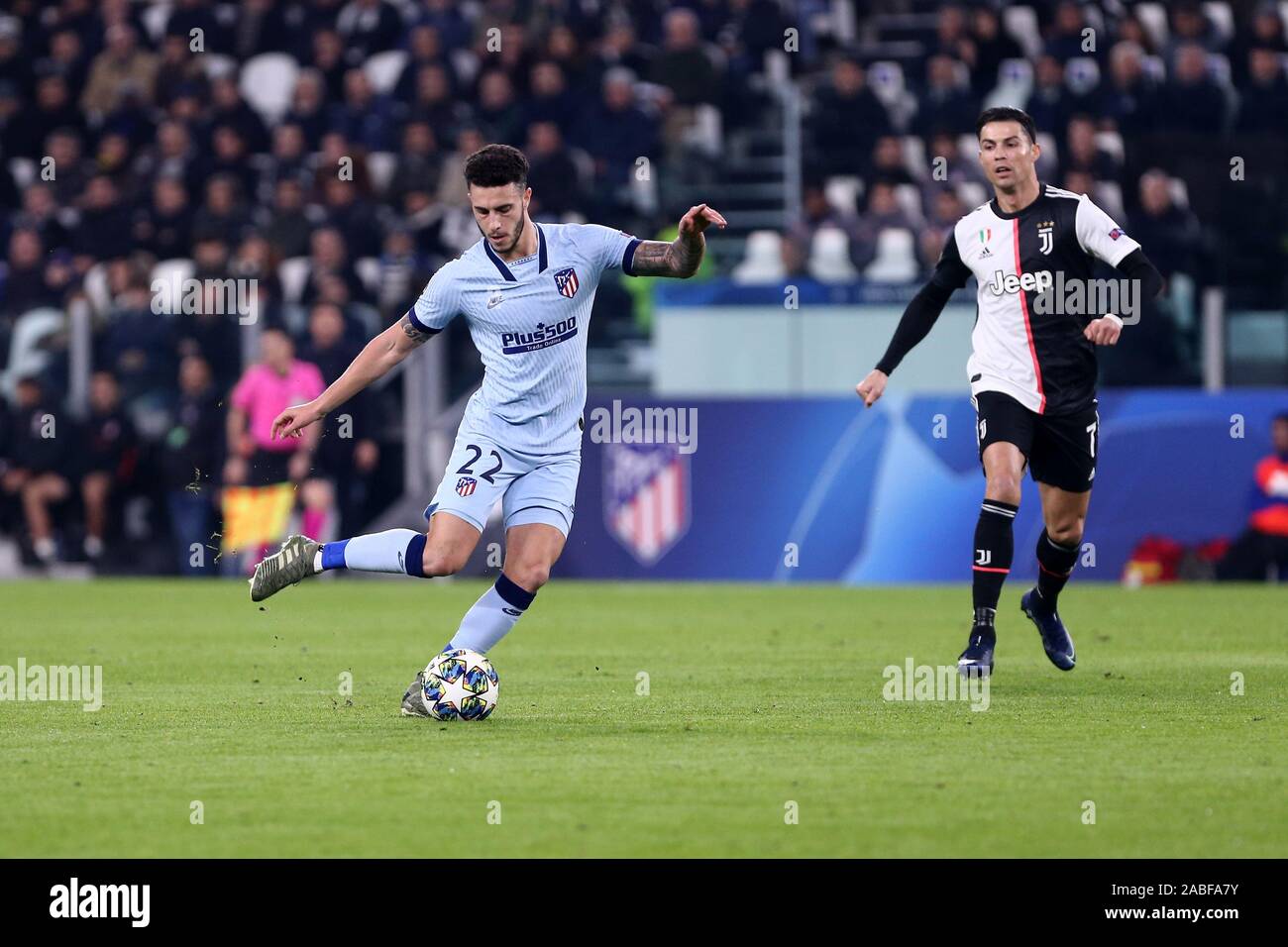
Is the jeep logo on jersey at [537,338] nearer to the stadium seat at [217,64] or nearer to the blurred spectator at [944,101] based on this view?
the blurred spectator at [944,101]

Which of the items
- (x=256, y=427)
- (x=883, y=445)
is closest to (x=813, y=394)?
(x=883, y=445)

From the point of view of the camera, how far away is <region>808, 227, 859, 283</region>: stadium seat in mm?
17484

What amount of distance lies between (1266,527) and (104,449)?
9.70 m

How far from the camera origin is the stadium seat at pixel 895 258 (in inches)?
686

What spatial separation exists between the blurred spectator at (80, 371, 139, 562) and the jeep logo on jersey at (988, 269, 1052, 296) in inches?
419

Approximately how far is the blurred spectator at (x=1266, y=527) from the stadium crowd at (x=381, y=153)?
1272 millimetres

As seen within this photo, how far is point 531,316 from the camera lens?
8.47 metres

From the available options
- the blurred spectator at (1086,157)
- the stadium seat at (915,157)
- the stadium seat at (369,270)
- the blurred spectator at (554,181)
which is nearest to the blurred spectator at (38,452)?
the stadium seat at (369,270)

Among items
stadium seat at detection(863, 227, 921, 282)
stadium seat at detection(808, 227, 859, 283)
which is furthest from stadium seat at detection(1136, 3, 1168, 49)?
stadium seat at detection(808, 227, 859, 283)

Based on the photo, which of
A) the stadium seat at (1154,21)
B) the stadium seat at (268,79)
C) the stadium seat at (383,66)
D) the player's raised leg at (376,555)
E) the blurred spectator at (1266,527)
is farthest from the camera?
the stadium seat at (268,79)
